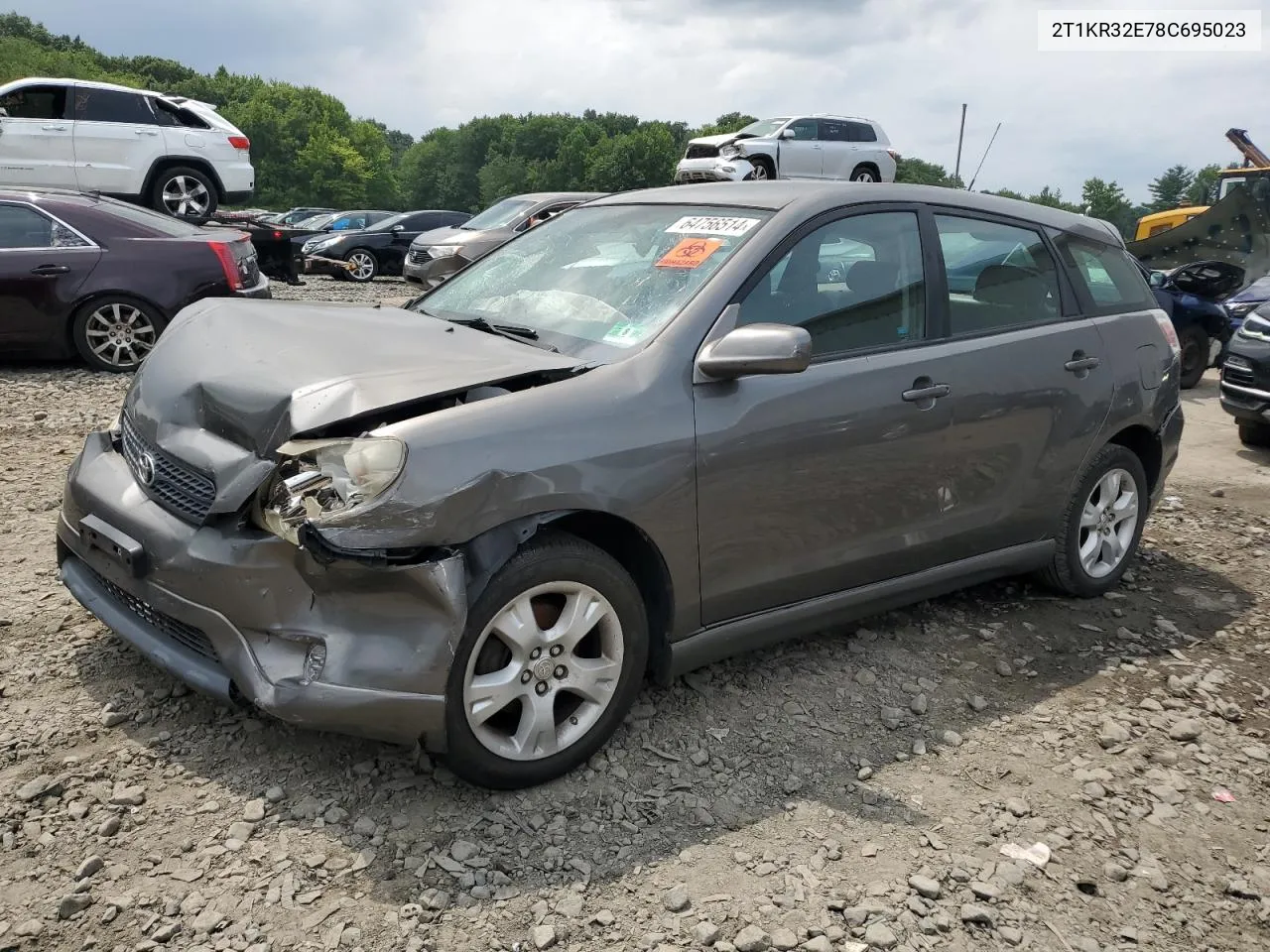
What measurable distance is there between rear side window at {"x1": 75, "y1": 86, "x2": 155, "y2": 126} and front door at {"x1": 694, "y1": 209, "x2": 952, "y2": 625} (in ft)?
38.1

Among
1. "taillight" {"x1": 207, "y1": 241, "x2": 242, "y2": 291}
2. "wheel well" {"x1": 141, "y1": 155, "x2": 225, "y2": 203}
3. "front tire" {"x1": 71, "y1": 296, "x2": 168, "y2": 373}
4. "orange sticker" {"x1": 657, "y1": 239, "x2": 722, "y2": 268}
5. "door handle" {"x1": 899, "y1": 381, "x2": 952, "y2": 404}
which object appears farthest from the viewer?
"wheel well" {"x1": 141, "y1": 155, "x2": 225, "y2": 203}

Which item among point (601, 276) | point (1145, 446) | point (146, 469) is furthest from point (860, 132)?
point (146, 469)

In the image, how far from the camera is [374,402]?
9.04 feet

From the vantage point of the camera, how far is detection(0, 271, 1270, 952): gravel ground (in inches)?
98.3

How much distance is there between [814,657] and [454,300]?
1.92m

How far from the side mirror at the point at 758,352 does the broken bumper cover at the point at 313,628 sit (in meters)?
0.98

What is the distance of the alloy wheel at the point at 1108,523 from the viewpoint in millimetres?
4562

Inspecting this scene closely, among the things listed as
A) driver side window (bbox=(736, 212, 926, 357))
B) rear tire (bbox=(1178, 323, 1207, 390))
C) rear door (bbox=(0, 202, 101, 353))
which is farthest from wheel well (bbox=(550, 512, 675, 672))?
rear tire (bbox=(1178, 323, 1207, 390))

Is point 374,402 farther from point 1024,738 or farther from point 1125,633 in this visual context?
point 1125,633

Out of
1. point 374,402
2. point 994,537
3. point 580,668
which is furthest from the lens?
point 994,537

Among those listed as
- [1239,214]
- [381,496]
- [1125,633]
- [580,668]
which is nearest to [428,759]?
[580,668]

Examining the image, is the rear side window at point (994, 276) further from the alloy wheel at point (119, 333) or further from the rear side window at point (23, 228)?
the rear side window at point (23, 228)

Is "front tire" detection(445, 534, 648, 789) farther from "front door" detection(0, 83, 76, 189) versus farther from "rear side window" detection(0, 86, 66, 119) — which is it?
"rear side window" detection(0, 86, 66, 119)

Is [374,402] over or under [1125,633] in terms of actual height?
over
